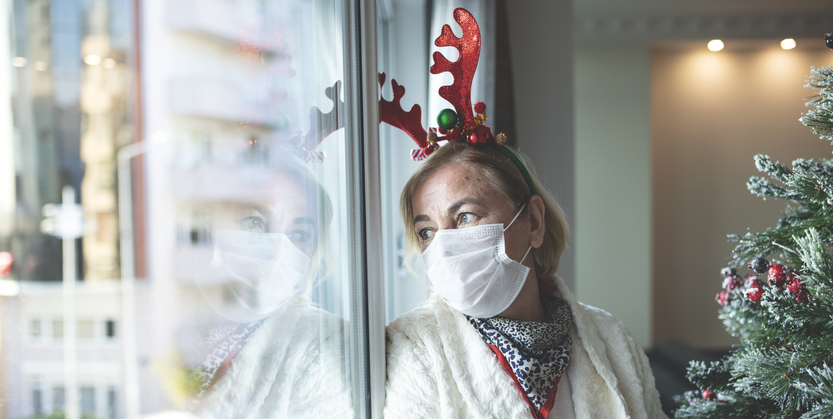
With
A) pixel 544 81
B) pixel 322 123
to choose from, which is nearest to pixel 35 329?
pixel 322 123

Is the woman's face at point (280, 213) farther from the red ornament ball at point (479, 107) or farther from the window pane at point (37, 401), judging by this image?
the red ornament ball at point (479, 107)

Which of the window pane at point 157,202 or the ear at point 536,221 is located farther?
the ear at point 536,221

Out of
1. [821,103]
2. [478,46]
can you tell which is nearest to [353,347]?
[478,46]

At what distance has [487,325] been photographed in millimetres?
1044

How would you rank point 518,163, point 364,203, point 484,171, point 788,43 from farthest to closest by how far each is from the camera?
point 788,43 < point 518,163 < point 484,171 < point 364,203

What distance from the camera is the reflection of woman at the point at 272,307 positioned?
1.77ft

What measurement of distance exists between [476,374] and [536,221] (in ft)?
1.19

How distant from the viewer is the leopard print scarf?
983 mm

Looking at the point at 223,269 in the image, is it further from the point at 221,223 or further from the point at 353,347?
the point at 353,347

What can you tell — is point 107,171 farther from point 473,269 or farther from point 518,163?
point 518,163

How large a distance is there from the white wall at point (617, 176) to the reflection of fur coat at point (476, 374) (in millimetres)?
3667

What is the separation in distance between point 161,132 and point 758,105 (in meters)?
5.62

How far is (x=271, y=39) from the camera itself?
62cm

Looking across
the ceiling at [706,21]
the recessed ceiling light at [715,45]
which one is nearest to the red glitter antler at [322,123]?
the ceiling at [706,21]
